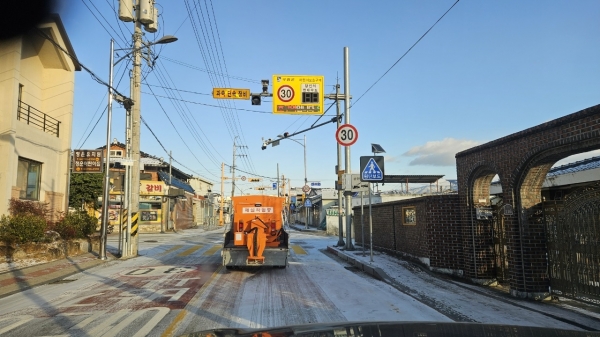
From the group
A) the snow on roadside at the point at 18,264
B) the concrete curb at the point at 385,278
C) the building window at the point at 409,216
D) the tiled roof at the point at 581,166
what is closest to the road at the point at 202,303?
the concrete curb at the point at 385,278

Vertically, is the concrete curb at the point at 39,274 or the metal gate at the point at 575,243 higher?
the metal gate at the point at 575,243

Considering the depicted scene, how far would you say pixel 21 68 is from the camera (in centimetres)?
1686

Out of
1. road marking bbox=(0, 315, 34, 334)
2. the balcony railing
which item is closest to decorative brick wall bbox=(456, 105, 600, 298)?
road marking bbox=(0, 315, 34, 334)

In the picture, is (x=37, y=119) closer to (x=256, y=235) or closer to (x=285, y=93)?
(x=285, y=93)

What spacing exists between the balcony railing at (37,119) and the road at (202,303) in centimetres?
894

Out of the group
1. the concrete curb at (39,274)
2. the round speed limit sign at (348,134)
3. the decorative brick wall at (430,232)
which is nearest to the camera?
the concrete curb at (39,274)

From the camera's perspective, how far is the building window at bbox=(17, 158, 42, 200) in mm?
16250

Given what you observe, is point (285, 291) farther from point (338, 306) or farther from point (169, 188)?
point (169, 188)

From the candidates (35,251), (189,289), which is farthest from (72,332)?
(35,251)

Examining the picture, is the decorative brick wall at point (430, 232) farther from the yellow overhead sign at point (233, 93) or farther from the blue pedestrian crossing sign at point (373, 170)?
the yellow overhead sign at point (233, 93)

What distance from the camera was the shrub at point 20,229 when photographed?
1253 centimetres

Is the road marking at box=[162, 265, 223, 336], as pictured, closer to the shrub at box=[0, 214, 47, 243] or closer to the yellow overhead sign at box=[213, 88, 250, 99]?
the shrub at box=[0, 214, 47, 243]

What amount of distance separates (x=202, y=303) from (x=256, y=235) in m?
3.92

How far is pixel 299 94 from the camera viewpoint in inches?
606
